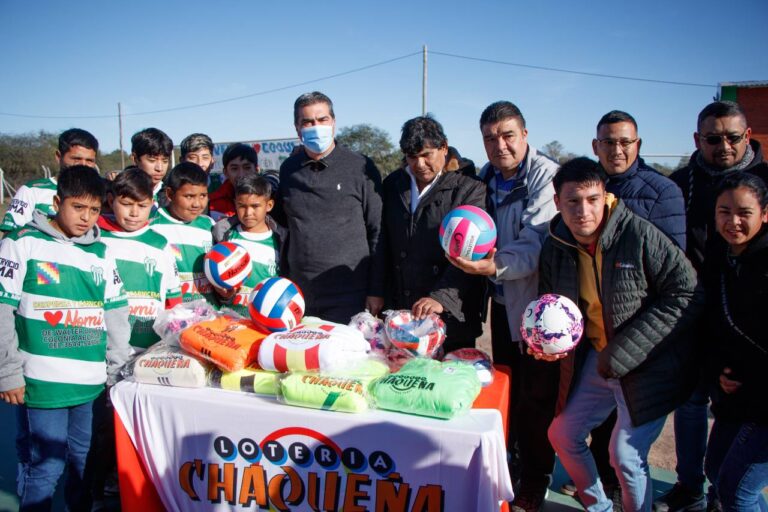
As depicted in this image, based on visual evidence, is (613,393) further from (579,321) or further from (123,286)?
(123,286)

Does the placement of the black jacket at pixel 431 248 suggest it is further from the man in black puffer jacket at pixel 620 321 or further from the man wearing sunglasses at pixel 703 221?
the man wearing sunglasses at pixel 703 221

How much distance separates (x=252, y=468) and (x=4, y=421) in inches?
139

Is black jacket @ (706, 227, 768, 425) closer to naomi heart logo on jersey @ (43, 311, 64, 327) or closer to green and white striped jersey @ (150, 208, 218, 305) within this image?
green and white striped jersey @ (150, 208, 218, 305)

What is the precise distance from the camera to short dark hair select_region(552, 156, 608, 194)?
264 centimetres

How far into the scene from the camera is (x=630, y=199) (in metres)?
3.18

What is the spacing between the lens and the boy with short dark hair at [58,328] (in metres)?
2.62

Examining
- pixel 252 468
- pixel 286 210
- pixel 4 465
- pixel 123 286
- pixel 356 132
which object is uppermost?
pixel 356 132

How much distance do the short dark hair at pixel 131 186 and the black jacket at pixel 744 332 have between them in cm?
353

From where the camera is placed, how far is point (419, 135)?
3.21m

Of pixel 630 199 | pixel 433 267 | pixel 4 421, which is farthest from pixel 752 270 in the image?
pixel 4 421

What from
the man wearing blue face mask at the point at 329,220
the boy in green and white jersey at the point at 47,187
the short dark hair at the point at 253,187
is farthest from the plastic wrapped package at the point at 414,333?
the boy in green and white jersey at the point at 47,187

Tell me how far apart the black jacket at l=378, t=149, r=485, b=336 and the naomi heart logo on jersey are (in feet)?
6.61

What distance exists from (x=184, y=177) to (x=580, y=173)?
8.77 ft

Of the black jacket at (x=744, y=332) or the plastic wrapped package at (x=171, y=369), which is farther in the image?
the plastic wrapped package at (x=171, y=369)
